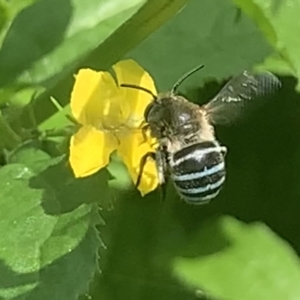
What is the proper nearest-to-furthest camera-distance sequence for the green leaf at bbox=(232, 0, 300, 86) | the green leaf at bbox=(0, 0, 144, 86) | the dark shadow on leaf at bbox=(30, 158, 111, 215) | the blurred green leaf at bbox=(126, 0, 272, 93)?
the green leaf at bbox=(232, 0, 300, 86) → the dark shadow on leaf at bbox=(30, 158, 111, 215) → the green leaf at bbox=(0, 0, 144, 86) → the blurred green leaf at bbox=(126, 0, 272, 93)

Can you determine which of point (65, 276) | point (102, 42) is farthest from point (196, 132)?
point (65, 276)

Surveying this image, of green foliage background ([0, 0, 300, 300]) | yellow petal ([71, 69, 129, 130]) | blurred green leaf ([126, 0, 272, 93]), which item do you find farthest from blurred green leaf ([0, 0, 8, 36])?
blurred green leaf ([126, 0, 272, 93])

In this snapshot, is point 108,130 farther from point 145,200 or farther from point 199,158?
point 145,200

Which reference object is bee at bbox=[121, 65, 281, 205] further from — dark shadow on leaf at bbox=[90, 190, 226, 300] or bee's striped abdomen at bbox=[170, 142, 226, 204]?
dark shadow on leaf at bbox=[90, 190, 226, 300]

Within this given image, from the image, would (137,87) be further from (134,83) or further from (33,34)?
(33,34)

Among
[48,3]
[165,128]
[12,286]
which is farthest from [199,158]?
[48,3]

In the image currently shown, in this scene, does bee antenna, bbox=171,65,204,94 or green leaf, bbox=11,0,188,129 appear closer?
green leaf, bbox=11,0,188,129

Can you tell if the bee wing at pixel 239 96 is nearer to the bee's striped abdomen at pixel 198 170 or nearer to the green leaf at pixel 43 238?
the bee's striped abdomen at pixel 198 170
